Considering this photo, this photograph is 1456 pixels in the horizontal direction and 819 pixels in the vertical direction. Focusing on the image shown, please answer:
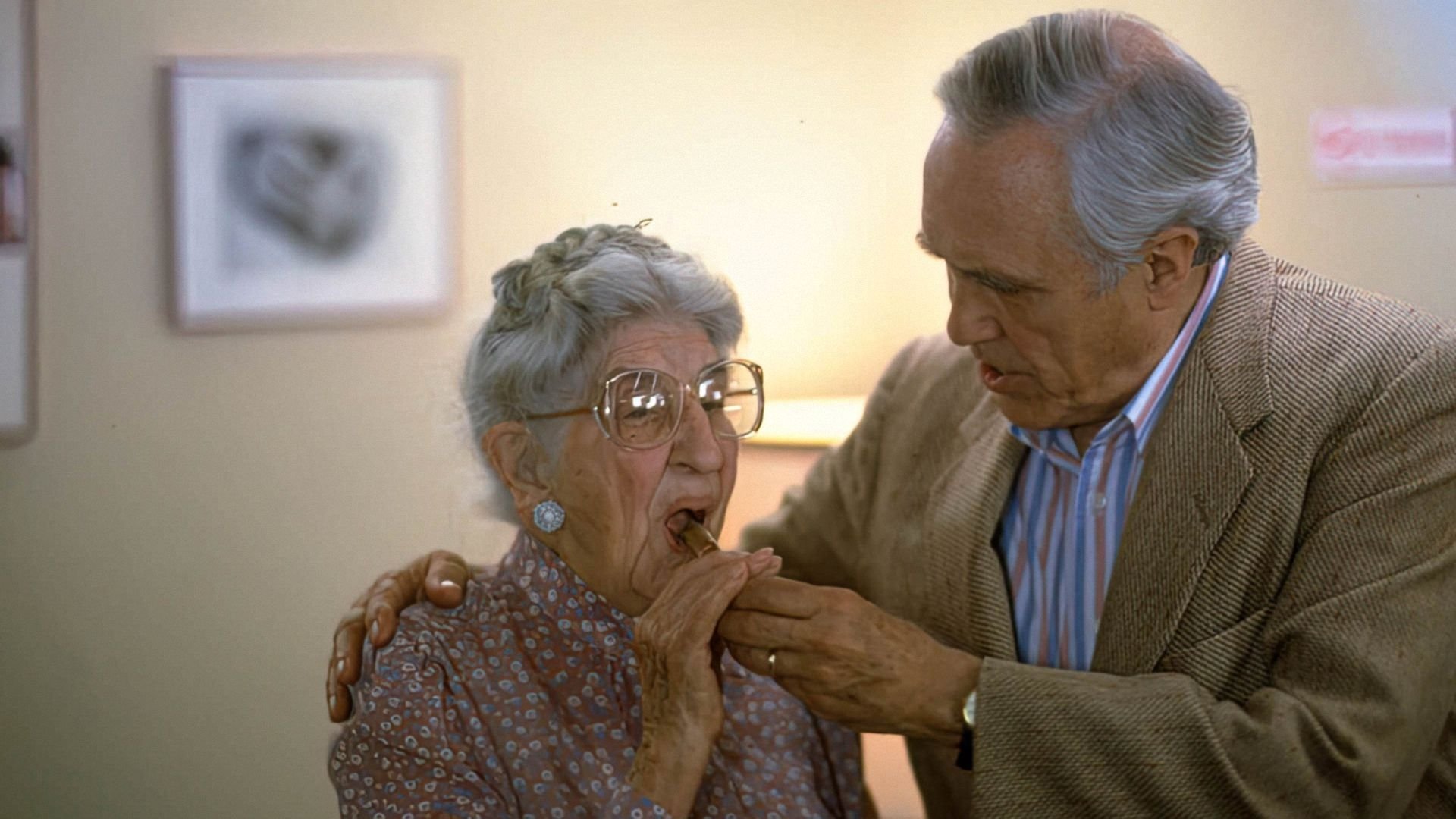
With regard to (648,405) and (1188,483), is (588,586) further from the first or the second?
(1188,483)

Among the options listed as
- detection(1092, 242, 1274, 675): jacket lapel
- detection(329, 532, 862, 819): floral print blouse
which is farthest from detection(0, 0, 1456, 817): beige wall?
detection(1092, 242, 1274, 675): jacket lapel

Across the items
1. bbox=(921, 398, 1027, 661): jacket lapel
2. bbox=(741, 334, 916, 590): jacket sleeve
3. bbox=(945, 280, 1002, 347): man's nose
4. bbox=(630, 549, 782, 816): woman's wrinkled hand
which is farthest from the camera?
bbox=(741, 334, 916, 590): jacket sleeve

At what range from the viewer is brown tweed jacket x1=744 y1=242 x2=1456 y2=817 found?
5.43 ft

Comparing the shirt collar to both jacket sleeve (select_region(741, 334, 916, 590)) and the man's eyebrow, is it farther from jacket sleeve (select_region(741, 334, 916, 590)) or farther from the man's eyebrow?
jacket sleeve (select_region(741, 334, 916, 590))

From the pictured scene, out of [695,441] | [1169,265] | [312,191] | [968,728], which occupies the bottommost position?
[968,728]

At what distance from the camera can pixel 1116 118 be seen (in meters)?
1.70

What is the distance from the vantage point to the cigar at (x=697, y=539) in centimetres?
174

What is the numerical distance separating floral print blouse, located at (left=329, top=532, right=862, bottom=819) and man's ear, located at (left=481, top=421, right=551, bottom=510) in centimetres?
7

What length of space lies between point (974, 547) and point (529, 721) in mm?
692

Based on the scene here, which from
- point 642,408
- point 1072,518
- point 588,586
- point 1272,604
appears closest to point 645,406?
point 642,408

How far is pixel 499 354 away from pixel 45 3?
32.4 inches

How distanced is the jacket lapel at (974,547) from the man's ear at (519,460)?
1.99ft

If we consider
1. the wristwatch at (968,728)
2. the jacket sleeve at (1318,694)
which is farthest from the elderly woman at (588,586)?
the jacket sleeve at (1318,694)

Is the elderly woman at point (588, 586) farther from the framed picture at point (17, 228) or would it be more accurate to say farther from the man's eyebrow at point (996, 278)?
the framed picture at point (17, 228)
